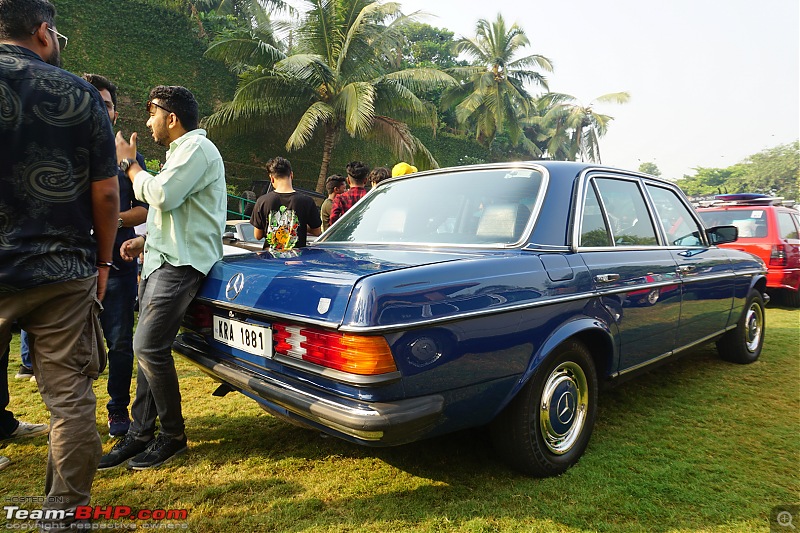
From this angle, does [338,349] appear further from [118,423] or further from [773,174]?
[773,174]

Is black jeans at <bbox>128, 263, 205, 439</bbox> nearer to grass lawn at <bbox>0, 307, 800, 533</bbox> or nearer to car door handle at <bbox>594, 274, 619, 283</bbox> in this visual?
grass lawn at <bbox>0, 307, 800, 533</bbox>

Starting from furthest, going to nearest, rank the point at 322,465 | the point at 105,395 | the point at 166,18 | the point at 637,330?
the point at 166,18 → the point at 105,395 → the point at 637,330 → the point at 322,465

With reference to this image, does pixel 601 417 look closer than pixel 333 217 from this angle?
Yes

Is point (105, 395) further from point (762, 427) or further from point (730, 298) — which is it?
point (730, 298)

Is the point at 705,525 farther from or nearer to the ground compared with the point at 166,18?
nearer to the ground

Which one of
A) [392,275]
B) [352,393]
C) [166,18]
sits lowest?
[352,393]

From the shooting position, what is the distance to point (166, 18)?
1494 centimetres

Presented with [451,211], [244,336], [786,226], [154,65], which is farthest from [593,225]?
[154,65]

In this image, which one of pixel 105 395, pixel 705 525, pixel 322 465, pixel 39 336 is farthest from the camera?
pixel 105 395

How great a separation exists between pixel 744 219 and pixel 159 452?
8532mm

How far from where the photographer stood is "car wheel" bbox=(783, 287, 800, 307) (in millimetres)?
7457

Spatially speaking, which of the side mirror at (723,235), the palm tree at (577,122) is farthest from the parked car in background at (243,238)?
the palm tree at (577,122)

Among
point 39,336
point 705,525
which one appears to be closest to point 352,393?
point 39,336

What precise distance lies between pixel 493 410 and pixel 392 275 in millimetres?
788
